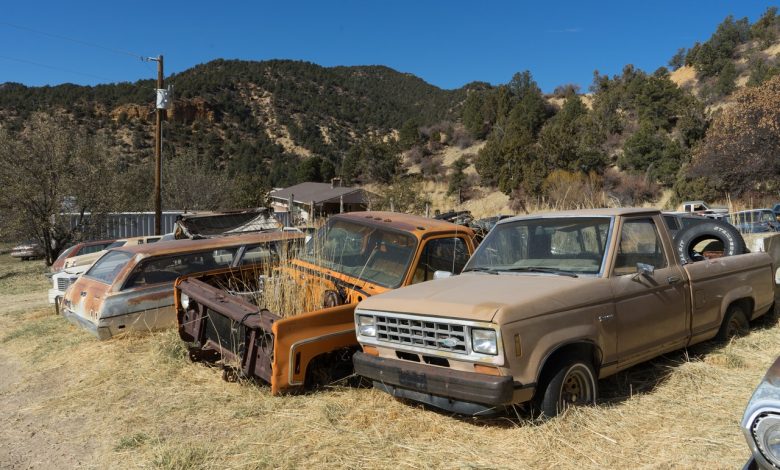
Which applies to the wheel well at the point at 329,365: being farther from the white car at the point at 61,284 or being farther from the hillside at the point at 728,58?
the hillside at the point at 728,58

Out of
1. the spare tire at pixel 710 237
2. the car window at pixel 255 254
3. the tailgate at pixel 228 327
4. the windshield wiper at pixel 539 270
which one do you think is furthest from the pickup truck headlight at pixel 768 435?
the car window at pixel 255 254

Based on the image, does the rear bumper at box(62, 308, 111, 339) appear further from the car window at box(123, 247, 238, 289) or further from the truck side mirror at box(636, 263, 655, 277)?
the truck side mirror at box(636, 263, 655, 277)

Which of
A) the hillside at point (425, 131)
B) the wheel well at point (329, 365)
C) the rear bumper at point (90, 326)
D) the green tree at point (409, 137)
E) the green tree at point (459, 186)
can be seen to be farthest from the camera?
the green tree at point (409, 137)

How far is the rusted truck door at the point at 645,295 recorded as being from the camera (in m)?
4.70

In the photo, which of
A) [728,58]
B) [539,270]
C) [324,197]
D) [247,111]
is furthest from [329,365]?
[247,111]

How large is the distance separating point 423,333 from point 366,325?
64 centimetres

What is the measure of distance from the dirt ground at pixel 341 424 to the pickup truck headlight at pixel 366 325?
66 cm

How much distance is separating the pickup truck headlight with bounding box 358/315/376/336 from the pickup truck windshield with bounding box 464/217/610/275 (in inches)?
48.8

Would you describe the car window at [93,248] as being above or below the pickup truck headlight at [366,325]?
below

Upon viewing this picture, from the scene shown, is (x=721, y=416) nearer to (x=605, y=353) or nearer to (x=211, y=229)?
(x=605, y=353)

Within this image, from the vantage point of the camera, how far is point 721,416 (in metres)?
4.41

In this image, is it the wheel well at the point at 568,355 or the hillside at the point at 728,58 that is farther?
the hillside at the point at 728,58

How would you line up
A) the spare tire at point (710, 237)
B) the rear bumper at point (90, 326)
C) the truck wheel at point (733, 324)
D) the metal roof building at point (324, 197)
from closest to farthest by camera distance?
the truck wheel at point (733, 324), the spare tire at point (710, 237), the rear bumper at point (90, 326), the metal roof building at point (324, 197)

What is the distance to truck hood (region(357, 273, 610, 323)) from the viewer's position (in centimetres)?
398
